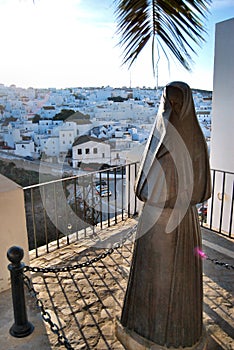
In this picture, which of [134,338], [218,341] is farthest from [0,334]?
[218,341]

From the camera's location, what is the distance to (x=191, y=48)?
174 centimetres

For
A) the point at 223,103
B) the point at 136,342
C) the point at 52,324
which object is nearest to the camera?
the point at 52,324

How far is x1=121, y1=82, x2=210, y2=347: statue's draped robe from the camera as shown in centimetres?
181

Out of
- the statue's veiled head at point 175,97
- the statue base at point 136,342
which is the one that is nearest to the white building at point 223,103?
the statue base at point 136,342

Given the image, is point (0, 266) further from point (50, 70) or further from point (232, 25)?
point (232, 25)

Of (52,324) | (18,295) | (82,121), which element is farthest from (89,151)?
(52,324)

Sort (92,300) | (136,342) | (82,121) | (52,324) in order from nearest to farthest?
(52,324)
(136,342)
(92,300)
(82,121)

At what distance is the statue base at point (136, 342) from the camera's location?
6.90ft

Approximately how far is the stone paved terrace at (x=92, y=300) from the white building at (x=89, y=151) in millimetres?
1454

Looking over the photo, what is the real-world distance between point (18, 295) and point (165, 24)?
85.6 inches

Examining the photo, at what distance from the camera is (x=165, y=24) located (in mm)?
1678

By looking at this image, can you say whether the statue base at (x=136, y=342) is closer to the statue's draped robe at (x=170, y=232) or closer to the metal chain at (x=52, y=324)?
the statue's draped robe at (x=170, y=232)

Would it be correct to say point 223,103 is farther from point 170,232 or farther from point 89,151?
point 170,232

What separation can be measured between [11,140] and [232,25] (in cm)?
495
